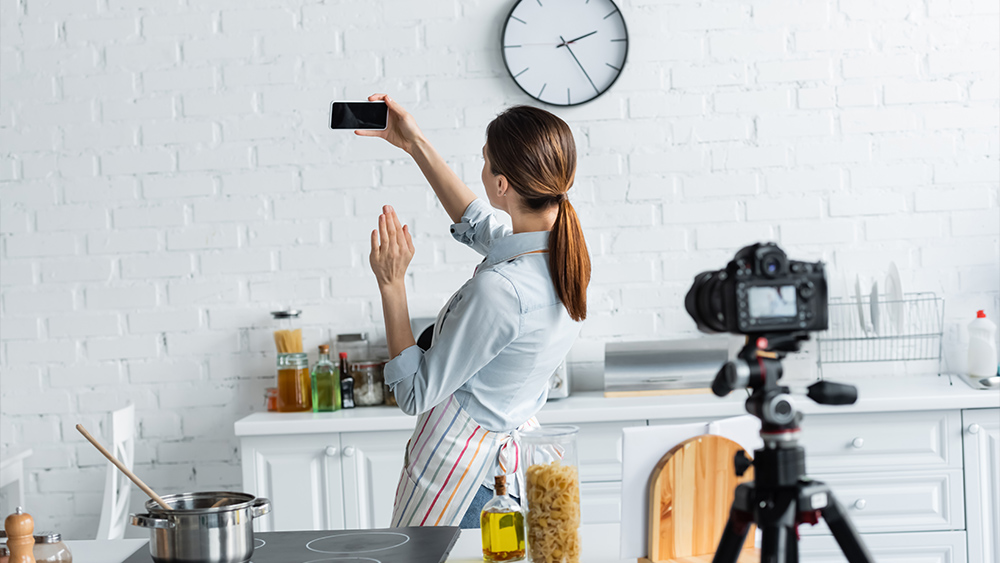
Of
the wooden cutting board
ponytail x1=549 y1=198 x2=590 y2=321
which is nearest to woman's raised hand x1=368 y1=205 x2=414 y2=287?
ponytail x1=549 y1=198 x2=590 y2=321

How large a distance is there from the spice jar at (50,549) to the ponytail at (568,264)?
84 centimetres

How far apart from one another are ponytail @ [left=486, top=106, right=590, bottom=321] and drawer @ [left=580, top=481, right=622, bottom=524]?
113 cm

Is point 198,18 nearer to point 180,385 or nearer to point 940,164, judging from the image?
point 180,385

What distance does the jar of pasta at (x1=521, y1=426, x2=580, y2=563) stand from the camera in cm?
116

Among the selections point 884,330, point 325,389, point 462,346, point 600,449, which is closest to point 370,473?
point 325,389

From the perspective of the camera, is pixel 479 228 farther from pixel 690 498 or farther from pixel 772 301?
pixel 772 301

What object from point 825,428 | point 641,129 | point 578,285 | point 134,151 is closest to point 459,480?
point 578,285

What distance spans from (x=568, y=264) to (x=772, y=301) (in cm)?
60

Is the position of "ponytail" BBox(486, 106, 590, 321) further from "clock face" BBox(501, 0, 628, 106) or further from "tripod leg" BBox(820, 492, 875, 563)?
"clock face" BBox(501, 0, 628, 106)

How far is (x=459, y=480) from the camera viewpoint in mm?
1576

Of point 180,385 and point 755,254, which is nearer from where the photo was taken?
point 755,254

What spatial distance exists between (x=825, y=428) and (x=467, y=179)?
136cm

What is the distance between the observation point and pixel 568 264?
1.51 m

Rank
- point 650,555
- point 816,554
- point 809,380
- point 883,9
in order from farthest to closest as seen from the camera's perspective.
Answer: point 883,9
point 809,380
point 816,554
point 650,555
